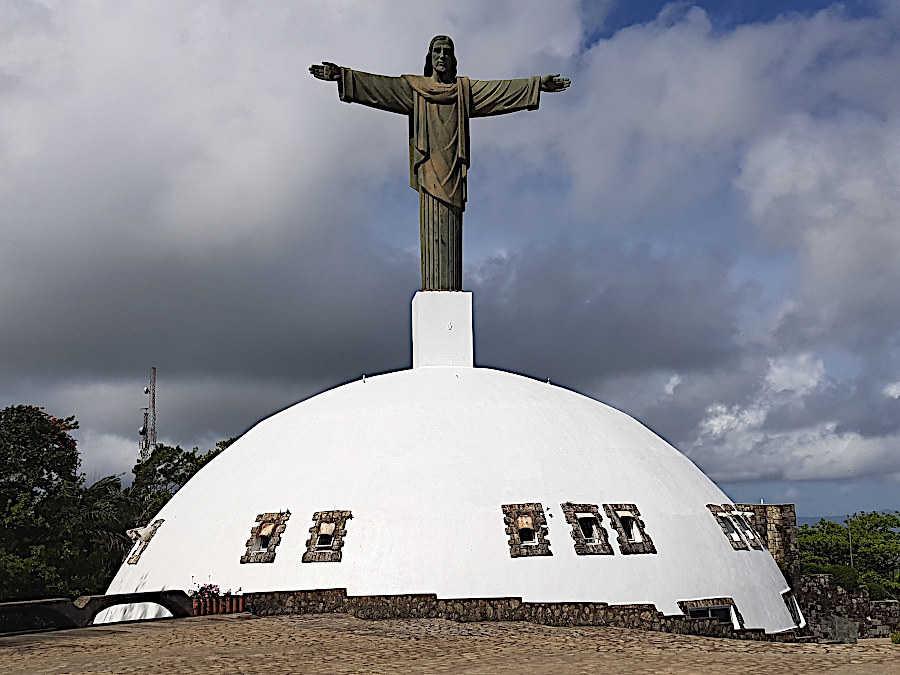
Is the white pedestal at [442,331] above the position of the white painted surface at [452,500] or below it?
above

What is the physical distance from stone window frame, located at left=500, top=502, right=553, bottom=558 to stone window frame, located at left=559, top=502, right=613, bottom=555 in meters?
0.61

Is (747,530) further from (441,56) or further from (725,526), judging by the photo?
(441,56)

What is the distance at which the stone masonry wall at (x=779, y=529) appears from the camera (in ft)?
91.7

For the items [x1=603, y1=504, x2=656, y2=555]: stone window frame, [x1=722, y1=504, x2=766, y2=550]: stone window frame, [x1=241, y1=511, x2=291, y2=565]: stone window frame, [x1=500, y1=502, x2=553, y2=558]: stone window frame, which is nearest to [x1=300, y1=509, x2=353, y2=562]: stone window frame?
[x1=241, y1=511, x2=291, y2=565]: stone window frame

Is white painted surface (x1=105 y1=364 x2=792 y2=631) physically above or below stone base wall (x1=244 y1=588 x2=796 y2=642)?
above

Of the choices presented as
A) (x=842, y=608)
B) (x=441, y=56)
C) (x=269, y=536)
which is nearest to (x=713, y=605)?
(x=842, y=608)

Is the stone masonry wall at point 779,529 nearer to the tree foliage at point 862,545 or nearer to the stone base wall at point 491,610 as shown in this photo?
the stone base wall at point 491,610

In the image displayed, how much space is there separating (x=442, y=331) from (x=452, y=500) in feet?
22.5

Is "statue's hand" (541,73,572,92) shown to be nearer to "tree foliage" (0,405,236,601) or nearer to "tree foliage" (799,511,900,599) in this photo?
"tree foliage" (0,405,236,601)

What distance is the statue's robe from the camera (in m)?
26.4

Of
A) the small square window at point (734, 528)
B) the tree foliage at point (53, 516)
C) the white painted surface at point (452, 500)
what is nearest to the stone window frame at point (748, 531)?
the small square window at point (734, 528)

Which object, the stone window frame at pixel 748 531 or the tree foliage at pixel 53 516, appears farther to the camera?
the tree foliage at pixel 53 516

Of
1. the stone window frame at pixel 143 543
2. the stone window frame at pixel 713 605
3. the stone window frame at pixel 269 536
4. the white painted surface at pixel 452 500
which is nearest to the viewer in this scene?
the white painted surface at pixel 452 500

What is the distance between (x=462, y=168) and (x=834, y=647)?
16285 mm
